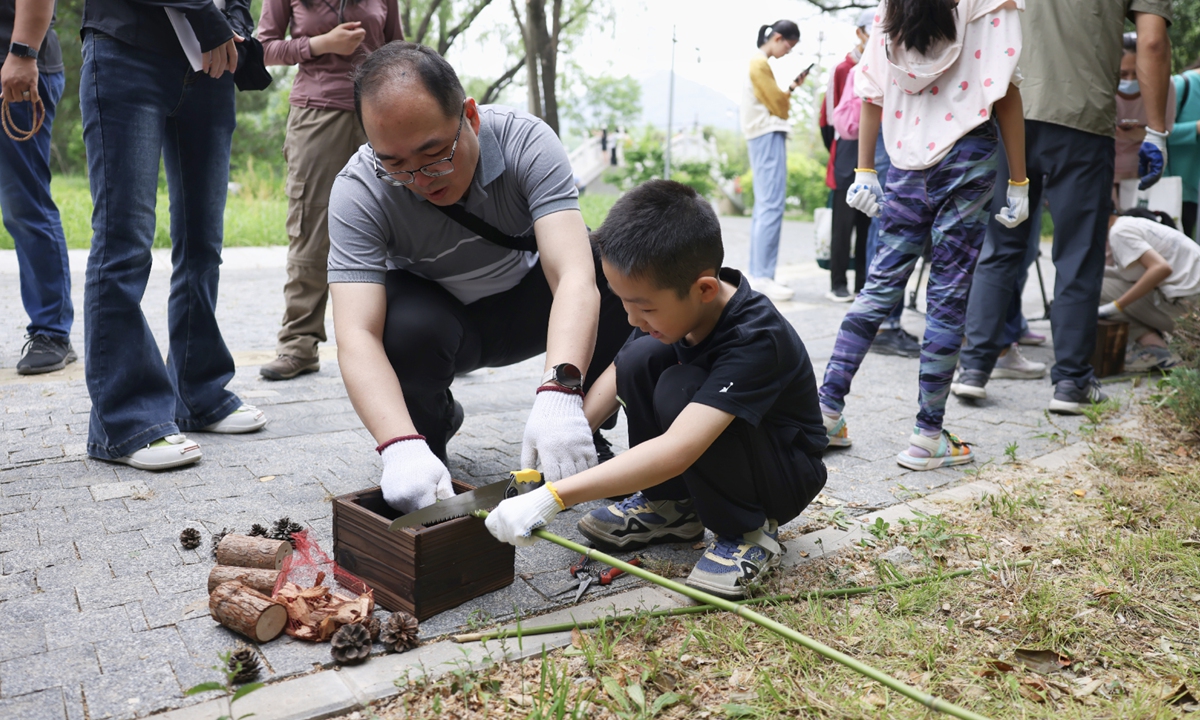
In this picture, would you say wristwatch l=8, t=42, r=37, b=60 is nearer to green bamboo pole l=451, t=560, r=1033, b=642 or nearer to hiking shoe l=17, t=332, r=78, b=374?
hiking shoe l=17, t=332, r=78, b=374

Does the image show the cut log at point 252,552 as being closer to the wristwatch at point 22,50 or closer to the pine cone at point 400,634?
the pine cone at point 400,634

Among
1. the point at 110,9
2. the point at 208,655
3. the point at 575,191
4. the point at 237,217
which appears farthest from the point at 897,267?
the point at 237,217

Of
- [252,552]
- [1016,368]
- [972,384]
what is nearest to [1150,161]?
[1016,368]

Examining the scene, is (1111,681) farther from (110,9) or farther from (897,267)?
(110,9)

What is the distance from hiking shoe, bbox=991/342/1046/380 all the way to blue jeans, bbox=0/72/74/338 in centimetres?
477

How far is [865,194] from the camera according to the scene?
3.53 m

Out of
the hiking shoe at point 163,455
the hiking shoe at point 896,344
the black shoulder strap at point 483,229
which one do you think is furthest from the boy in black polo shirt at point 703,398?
the hiking shoe at point 896,344

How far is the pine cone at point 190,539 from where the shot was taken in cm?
238

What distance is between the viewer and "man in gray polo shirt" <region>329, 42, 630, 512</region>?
2.23 meters

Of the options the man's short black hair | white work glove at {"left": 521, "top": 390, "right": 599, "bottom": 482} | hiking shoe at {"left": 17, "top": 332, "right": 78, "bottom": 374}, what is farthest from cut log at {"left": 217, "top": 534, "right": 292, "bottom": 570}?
hiking shoe at {"left": 17, "top": 332, "right": 78, "bottom": 374}

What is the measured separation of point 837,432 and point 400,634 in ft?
6.84

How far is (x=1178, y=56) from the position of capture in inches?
615

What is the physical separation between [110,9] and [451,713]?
2515 mm

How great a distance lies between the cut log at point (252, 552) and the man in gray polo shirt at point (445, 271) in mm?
343
